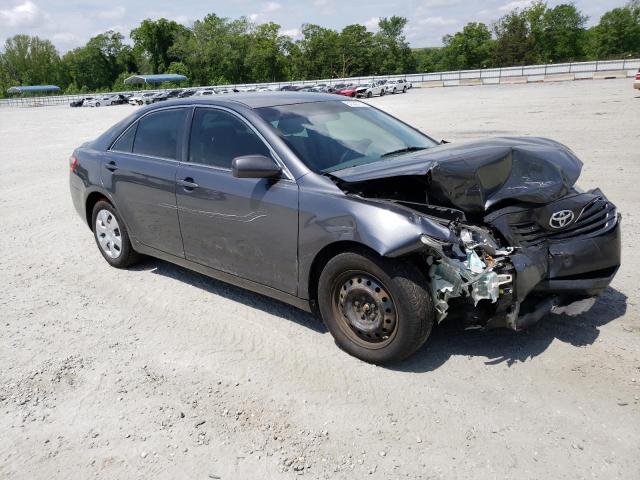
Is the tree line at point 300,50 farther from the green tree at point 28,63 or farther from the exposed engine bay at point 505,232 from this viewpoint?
the exposed engine bay at point 505,232

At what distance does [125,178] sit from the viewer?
17.4 ft

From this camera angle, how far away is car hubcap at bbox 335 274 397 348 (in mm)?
3582

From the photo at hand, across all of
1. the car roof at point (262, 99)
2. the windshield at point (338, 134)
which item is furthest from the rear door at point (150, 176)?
the windshield at point (338, 134)

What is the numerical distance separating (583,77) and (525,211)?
169 feet

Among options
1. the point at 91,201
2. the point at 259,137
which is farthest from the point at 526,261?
the point at 91,201

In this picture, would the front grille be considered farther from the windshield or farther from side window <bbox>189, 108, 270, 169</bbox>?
side window <bbox>189, 108, 270, 169</bbox>

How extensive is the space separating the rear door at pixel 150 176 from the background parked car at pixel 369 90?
3946 centimetres

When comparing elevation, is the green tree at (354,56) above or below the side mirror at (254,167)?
above

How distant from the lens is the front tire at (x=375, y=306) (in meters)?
3.42

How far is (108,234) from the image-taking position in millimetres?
5844

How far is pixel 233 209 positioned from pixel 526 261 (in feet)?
7.01

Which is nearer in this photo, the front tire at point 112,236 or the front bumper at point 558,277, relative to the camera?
the front bumper at point 558,277

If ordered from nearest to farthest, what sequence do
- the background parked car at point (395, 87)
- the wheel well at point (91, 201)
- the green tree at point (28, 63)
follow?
the wheel well at point (91, 201), the background parked car at point (395, 87), the green tree at point (28, 63)

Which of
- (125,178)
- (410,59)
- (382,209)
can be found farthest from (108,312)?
(410,59)
